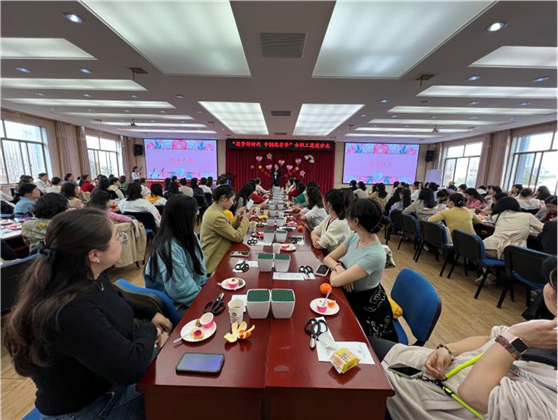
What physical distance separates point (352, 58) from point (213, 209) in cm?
291

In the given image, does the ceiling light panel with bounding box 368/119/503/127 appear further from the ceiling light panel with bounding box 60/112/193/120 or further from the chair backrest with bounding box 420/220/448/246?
the ceiling light panel with bounding box 60/112/193/120

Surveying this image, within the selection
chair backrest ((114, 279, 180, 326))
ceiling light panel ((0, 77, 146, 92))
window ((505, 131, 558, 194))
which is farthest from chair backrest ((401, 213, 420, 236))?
window ((505, 131, 558, 194))

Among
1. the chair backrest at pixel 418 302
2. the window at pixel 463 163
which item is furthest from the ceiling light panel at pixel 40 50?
the window at pixel 463 163

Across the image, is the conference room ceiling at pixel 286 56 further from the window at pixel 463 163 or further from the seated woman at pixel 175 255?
the window at pixel 463 163

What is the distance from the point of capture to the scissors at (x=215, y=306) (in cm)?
118

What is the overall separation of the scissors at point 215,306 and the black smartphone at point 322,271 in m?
0.68

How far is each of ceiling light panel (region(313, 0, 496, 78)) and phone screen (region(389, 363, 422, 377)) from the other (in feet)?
9.48

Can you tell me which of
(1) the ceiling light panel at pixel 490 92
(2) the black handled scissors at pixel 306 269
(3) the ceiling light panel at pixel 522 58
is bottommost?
(2) the black handled scissors at pixel 306 269

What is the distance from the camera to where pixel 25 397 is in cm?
165

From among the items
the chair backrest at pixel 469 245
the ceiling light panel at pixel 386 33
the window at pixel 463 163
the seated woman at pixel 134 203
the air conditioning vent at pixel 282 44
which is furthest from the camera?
the window at pixel 463 163

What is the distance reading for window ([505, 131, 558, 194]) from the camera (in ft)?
22.8

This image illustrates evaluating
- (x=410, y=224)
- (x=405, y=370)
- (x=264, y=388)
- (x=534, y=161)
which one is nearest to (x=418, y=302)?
(x=405, y=370)

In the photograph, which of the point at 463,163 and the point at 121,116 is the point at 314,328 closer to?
the point at 121,116

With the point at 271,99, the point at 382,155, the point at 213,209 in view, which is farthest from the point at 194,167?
the point at 213,209
